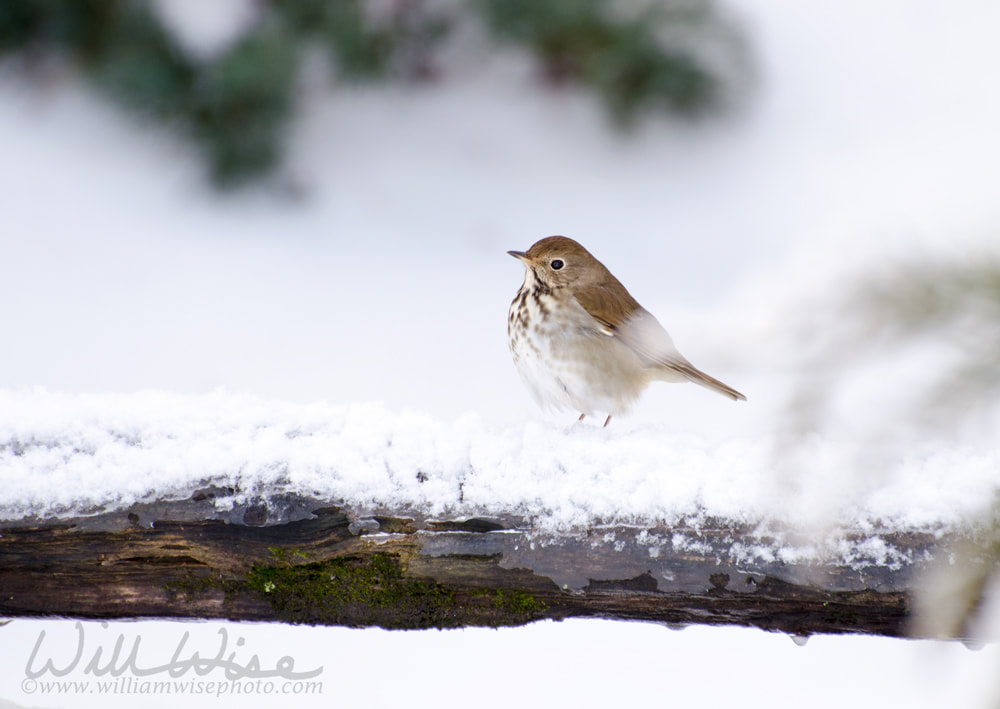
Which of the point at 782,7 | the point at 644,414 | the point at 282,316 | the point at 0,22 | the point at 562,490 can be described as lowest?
the point at 562,490

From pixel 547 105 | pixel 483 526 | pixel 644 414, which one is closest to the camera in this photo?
pixel 483 526

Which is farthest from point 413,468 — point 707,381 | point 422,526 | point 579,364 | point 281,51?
point 281,51

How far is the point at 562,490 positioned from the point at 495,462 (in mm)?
95

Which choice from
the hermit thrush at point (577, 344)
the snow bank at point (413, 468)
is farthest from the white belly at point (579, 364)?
the snow bank at point (413, 468)

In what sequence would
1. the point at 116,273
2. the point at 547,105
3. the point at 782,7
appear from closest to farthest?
1. the point at 116,273
2. the point at 547,105
3. the point at 782,7

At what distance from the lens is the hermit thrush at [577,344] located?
5.23 feet

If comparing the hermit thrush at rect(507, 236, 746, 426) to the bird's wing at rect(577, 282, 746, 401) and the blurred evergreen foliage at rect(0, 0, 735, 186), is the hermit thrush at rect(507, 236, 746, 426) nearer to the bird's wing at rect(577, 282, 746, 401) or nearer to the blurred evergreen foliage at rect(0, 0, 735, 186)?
the bird's wing at rect(577, 282, 746, 401)

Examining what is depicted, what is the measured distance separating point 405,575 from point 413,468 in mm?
132

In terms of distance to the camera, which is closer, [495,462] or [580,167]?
[495,462]

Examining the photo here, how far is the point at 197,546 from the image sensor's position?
993mm

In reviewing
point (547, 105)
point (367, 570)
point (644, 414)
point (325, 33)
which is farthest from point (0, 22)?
point (367, 570)

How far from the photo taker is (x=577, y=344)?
1.60 meters

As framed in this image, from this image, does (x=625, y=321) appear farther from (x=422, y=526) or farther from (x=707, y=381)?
(x=422, y=526)

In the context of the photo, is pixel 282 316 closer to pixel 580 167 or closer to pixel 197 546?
pixel 580 167
